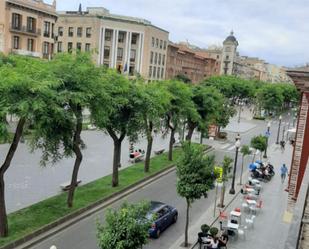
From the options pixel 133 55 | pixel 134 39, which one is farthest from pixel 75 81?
pixel 134 39

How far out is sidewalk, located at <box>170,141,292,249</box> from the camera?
20.7 m

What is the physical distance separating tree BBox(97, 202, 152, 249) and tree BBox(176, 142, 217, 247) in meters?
6.29

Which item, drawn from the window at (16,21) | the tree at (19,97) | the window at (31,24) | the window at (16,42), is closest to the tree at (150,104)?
the tree at (19,97)

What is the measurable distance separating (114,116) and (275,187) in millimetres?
14560

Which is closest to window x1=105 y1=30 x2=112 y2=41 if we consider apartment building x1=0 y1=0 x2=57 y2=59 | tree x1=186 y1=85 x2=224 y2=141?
apartment building x1=0 y1=0 x2=57 y2=59

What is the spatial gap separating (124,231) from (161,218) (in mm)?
8127

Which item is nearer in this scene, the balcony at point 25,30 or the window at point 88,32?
the balcony at point 25,30

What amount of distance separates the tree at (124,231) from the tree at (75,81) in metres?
7.62

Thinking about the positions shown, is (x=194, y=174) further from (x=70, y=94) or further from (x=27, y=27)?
(x=27, y=27)

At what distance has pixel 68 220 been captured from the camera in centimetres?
2122

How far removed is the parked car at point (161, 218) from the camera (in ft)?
66.4

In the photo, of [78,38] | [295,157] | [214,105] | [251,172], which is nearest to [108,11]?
[78,38]

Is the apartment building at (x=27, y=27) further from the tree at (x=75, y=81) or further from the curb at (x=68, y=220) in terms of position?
the tree at (x=75, y=81)

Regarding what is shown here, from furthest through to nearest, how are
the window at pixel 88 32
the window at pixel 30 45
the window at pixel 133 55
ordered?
the window at pixel 133 55 → the window at pixel 88 32 → the window at pixel 30 45
